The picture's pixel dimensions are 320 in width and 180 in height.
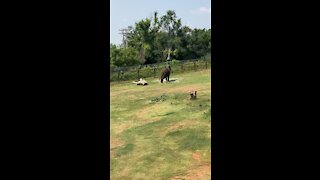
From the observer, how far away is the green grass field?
702 centimetres

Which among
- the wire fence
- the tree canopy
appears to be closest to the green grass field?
the wire fence

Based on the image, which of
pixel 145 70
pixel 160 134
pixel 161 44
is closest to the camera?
pixel 160 134

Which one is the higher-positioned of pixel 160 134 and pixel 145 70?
pixel 145 70

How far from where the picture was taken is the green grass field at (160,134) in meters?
7.02

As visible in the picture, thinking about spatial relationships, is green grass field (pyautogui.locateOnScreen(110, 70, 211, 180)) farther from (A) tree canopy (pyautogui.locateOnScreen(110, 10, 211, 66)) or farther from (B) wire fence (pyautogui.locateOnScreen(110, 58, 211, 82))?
(A) tree canopy (pyautogui.locateOnScreen(110, 10, 211, 66))

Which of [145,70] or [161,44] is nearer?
[145,70]

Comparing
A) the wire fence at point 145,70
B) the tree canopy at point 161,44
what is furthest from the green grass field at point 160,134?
the tree canopy at point 161,44

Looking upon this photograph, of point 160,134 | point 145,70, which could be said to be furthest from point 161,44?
point 160,134

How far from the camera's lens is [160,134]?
9.33 meters

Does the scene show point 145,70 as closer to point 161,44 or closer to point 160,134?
point 161,44
